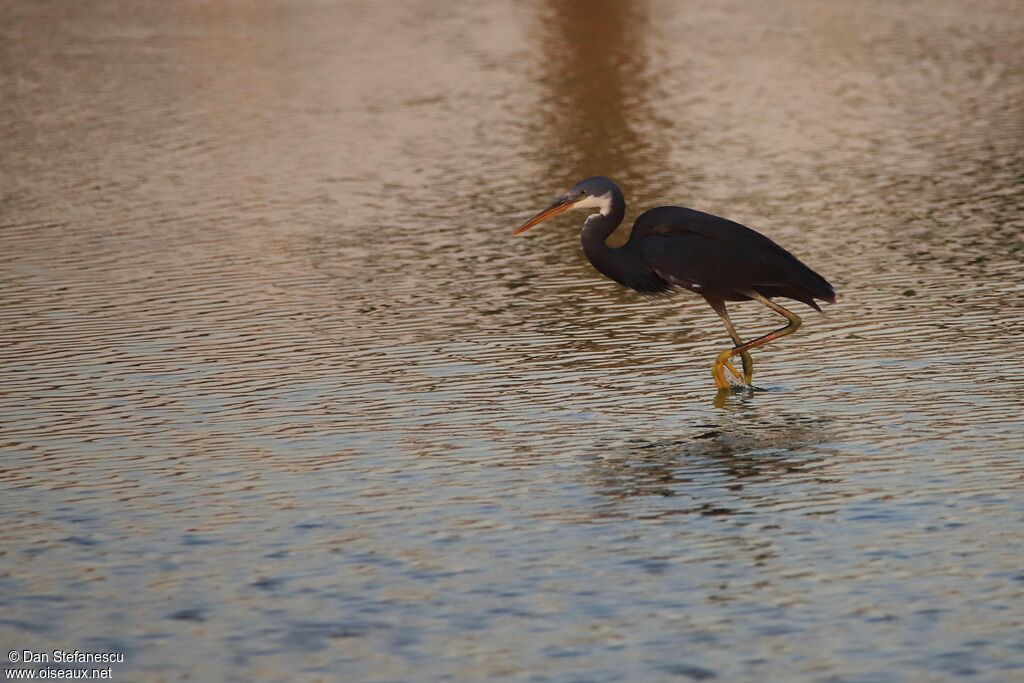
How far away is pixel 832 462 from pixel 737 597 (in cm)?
201

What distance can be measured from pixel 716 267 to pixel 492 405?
1561mm

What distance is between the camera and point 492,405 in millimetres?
10484

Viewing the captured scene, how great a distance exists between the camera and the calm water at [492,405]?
23.5 ft

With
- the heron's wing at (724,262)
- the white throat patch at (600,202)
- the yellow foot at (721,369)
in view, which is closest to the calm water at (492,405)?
the yellow foot at (721,369)

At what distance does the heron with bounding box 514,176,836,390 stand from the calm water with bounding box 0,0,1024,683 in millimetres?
422

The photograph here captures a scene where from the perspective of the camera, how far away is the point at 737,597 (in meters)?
7.37

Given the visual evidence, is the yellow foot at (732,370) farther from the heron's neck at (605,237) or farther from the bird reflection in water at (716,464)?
the heron's neck at (605,237)

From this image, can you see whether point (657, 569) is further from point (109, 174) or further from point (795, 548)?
point (109, 174)

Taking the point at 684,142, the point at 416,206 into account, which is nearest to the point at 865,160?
the point at 684,142

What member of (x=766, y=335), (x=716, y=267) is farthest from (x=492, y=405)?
(x=766, y=335)

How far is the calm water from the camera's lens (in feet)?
23.5

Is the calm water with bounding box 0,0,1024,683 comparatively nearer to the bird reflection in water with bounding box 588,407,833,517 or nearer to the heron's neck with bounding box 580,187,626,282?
the bird reflection in water with bounding box 588,407,833,517

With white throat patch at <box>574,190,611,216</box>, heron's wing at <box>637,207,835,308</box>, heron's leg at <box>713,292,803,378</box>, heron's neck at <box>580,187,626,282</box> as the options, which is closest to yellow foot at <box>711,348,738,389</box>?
heron's leg at <box>713,292,803,378</box>

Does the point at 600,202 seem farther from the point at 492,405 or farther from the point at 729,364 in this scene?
the point at 492,405
